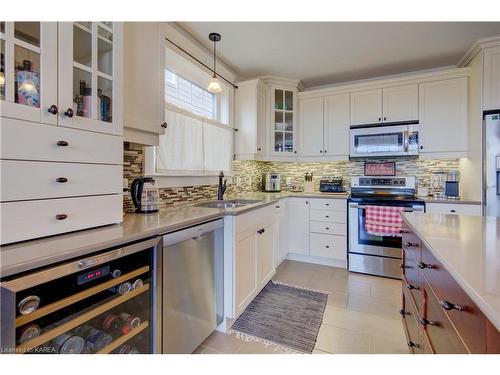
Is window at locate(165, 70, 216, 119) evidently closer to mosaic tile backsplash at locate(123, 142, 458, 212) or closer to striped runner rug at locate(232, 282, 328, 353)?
mosaic tile backsplash at locate(123, 142, 458, 212)

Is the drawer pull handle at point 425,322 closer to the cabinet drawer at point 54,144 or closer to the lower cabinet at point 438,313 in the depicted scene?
the lower cabinet at point 438,313

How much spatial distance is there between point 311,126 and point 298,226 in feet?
4.79

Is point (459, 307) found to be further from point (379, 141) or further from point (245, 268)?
point (379, 141)

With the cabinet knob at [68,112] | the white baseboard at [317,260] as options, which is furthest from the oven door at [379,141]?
the cabinet knob at [68,112]

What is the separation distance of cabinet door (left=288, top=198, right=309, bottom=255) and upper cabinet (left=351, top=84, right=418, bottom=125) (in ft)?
4.36

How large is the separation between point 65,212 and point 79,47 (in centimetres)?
76

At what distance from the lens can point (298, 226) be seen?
3.37 meters

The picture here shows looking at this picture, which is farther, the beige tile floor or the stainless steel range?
the stainless steel range

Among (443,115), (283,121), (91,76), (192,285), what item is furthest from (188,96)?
(443,115)

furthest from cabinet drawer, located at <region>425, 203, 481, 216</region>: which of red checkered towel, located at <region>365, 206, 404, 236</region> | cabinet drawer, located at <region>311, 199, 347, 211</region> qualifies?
cabinet drawer, located at <region>311, 199, 347, 211</region>

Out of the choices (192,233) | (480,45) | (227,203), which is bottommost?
(192,233)

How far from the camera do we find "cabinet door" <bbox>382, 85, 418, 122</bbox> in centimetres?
308
